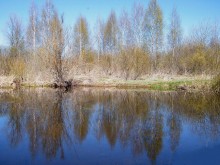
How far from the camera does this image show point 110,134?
8.66m

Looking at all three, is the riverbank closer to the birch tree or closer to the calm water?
the birch tree

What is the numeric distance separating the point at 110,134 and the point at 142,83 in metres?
16.8

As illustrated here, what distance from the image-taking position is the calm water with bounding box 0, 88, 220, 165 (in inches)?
259

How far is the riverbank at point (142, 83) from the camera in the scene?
→ 22.3 meters

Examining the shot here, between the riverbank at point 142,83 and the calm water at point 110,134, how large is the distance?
8.80 metres

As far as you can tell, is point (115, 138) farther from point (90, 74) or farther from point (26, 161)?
point (90, 74)

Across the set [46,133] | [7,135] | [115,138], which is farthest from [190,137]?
[7,135]

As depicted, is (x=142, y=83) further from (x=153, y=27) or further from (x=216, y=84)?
(x=153, y=27)

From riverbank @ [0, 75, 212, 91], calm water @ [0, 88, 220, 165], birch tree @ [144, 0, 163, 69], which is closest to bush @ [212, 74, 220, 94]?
riverbank @ [0, 75, 212, 91]

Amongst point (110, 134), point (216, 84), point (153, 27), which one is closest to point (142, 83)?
point (216, 84)

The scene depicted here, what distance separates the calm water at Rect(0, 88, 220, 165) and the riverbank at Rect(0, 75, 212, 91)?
8.80 metres

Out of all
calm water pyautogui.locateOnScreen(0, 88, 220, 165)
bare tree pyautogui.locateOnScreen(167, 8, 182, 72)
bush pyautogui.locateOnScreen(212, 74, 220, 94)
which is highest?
bare tree pyautogui.locateOnScreen(167, 8, 182, 72)

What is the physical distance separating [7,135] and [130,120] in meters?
4.53

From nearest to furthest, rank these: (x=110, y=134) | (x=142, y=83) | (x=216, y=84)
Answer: (x=110, y=134) → (x=216, y=84) → (x=142, y=83)
